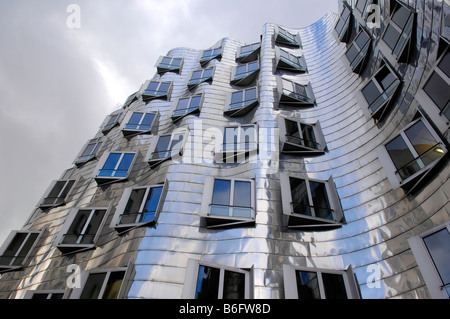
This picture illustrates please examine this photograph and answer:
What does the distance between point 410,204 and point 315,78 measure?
45.5ft

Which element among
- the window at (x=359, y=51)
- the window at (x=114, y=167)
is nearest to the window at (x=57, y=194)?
the window at (x=114, y=167)

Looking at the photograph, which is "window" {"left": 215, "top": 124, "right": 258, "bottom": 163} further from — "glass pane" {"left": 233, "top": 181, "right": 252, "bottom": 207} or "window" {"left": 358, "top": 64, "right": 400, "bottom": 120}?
"window" {"left": 358, "top": 64, "right": 400, "bottom": 120}

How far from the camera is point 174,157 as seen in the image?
15.2 meters

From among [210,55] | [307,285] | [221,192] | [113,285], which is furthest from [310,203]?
[210,55]

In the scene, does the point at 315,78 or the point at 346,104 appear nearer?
the point at 346,104

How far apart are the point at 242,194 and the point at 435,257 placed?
24.2ft

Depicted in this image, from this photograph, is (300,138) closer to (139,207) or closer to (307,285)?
(307,285)

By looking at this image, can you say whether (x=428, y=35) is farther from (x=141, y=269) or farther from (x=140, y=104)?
(x=140, y=104)

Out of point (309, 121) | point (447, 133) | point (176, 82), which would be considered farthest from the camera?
point (176, 82)

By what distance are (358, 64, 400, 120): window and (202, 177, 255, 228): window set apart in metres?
7.35

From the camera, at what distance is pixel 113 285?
9898 millimetres

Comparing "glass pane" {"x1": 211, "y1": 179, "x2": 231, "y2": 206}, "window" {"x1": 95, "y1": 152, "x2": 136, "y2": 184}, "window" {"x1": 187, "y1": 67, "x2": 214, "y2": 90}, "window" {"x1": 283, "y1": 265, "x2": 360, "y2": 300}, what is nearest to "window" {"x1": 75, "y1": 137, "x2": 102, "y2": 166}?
"window" {"x1": 95, "y1": 152, "x2": 136, "y2": 184}

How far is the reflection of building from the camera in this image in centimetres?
907
